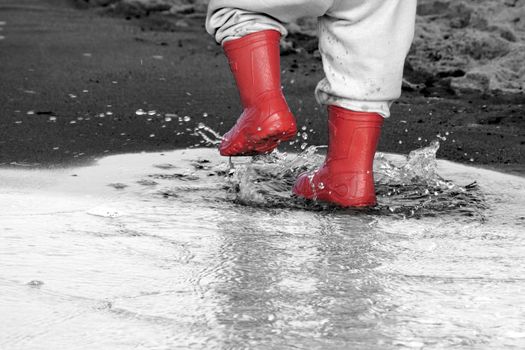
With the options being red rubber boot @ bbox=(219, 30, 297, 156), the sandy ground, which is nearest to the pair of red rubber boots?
red rubber boot @ bbox=(219, 30, 297, 156)

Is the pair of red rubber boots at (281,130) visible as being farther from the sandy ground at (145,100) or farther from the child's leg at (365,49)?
A: the sandy ground at (145,100)

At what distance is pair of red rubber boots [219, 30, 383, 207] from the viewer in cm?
311

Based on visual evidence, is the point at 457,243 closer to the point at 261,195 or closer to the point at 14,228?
the point at 261,195

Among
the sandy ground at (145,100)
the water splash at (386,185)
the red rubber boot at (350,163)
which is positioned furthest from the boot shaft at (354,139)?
the sandy ground at (145,100)

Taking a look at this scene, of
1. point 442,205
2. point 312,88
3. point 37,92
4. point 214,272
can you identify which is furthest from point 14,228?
point 312,88

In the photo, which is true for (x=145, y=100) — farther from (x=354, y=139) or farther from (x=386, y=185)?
(x=354, y=139)

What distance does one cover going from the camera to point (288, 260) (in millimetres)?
2584

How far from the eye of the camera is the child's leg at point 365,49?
10.5 feet

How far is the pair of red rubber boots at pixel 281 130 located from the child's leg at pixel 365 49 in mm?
51

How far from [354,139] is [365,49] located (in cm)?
25

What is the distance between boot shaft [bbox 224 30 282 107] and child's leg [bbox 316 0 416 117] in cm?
17

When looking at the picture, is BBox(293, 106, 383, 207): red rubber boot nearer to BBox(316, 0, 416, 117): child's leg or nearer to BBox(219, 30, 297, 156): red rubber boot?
BBox(316, 0, 416, 117): child's leg

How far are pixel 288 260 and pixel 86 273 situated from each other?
0.44 m

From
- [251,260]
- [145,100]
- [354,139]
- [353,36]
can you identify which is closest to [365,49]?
[353,36]
